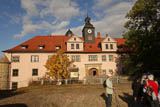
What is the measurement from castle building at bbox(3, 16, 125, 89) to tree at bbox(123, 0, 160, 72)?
5977 millimetres

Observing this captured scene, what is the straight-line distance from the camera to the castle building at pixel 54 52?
25469 millimetres

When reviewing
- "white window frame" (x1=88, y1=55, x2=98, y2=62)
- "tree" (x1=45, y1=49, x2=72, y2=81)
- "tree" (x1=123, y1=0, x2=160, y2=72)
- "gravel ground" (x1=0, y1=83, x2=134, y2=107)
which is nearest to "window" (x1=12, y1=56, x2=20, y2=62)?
"tree" (x1=45, y1=49, x2=72, y2=81)

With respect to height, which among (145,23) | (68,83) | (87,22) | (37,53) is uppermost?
(87,22)

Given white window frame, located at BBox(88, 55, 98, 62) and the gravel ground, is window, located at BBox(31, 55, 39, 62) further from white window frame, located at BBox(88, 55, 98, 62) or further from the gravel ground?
the gravel ground

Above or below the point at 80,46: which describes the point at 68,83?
below

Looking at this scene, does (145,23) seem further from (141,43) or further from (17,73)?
(17,73)

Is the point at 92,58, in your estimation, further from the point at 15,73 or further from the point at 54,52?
the point at 15,73

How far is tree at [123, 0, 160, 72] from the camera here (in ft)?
65.6

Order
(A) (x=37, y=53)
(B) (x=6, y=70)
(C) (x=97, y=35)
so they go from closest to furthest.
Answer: (B) (x=6, y=70)
(A) (x=37, y=53)
(C) (x=97, y=35)

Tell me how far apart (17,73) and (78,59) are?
13.0m

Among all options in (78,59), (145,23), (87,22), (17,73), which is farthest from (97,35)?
(17,73)

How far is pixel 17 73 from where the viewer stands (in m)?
25.4

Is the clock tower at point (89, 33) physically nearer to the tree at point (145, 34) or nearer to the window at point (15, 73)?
the tree at point (145, 34)

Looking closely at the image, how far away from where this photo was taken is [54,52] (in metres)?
26.7
